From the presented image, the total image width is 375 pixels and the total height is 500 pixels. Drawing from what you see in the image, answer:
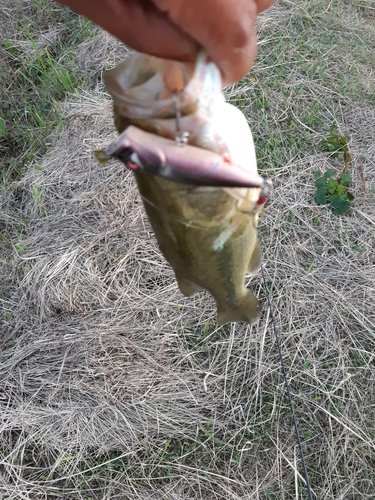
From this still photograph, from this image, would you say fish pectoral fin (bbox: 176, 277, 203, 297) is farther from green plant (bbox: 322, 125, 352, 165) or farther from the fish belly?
green plant (bbox: 322, 125, 352, 165)

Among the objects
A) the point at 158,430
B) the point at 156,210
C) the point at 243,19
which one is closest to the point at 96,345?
the point at 158,430

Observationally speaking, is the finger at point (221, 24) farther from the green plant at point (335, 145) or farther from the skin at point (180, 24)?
the green plant at point (335, 145)

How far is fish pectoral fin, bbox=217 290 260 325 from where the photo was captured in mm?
1374

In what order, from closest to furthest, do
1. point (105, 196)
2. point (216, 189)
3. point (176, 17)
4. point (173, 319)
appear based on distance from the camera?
point (176, 17) → point (216, 189) → point (173, 319) → point (105, 196)

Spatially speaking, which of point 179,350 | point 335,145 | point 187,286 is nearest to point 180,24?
point 187,286

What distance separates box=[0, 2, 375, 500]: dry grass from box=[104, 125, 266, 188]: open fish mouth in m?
1.94

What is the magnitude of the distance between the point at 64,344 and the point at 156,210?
2.07 m

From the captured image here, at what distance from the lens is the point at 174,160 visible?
0.78 meters

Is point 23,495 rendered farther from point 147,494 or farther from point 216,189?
point 216,189

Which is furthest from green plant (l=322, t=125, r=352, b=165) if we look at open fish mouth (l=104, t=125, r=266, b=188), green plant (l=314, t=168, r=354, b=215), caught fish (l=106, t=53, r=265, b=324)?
open fish mouth (l=104, t=125, r=266, b=188)

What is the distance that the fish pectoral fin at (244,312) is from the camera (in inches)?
54.1

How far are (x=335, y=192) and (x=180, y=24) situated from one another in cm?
245

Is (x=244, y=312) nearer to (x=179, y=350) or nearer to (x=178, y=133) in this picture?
(x=178, y=133)

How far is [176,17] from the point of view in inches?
25.7
